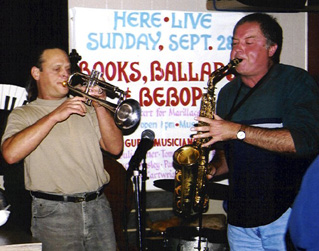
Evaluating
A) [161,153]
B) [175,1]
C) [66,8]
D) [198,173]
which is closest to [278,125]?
[198,173]

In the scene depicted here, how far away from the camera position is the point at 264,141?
296 centimetres

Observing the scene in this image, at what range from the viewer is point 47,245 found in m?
3.04

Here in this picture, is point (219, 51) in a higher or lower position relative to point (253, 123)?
higher

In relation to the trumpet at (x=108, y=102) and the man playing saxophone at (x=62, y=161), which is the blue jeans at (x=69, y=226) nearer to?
the man playing saxophone at (x=62, y=161)

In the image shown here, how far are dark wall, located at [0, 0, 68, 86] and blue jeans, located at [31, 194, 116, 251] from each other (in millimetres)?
1403

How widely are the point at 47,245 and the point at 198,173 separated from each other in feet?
3.98

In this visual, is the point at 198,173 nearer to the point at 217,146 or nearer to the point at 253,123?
the point at 217,146

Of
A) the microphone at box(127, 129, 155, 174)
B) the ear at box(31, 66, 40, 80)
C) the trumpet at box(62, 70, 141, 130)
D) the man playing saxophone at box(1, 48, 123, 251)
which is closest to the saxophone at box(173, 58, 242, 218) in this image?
the trumpet at box(62, 70, 141, 130)

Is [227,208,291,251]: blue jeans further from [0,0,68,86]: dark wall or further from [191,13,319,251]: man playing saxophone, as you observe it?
[0,0,68,86]: dark wall

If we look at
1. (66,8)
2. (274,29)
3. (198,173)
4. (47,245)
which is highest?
(66,8)

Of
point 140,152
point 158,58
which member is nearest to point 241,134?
point 140,152

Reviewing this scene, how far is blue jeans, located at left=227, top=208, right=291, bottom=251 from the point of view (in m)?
2.93

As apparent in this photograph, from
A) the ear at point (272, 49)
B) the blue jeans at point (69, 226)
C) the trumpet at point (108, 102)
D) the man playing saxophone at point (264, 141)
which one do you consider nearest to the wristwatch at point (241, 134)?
the man playing saxophone at point (264, 141)

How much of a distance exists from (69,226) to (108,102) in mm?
868
